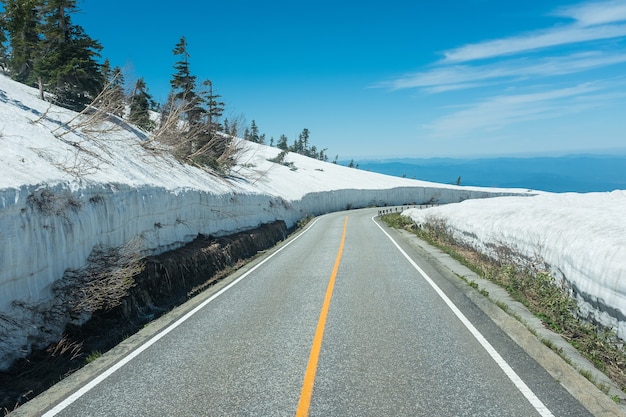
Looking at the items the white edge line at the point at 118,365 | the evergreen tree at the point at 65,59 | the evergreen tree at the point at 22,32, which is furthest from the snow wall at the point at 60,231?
the evergreen tree at the point at 65,59

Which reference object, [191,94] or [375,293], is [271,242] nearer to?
[375,293]

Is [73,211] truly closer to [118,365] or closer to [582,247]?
[118,365]

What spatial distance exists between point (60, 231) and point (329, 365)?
5.45 metres

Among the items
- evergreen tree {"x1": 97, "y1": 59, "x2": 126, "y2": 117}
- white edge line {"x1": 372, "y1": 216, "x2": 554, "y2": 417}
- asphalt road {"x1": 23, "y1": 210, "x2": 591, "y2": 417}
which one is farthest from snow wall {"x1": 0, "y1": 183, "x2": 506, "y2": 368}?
white edge line {"x1": 372, "y1": 216, "x2": 554, "y2": 417}

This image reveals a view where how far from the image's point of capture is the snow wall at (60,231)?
5.67m

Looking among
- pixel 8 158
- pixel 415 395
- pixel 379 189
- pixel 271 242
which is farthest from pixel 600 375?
pixel 379 189

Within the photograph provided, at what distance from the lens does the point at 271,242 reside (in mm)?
21891

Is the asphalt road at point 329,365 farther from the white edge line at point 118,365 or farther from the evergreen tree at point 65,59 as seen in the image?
the evergreen tree at point 65,59

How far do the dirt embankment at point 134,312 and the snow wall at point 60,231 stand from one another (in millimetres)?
242

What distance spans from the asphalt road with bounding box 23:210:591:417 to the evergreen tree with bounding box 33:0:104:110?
1862 cm

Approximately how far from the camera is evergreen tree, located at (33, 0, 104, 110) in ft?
67.1

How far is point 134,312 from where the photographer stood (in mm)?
8297

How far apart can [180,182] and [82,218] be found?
7071 mm

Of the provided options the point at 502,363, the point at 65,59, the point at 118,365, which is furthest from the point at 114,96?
the point at 502,363
